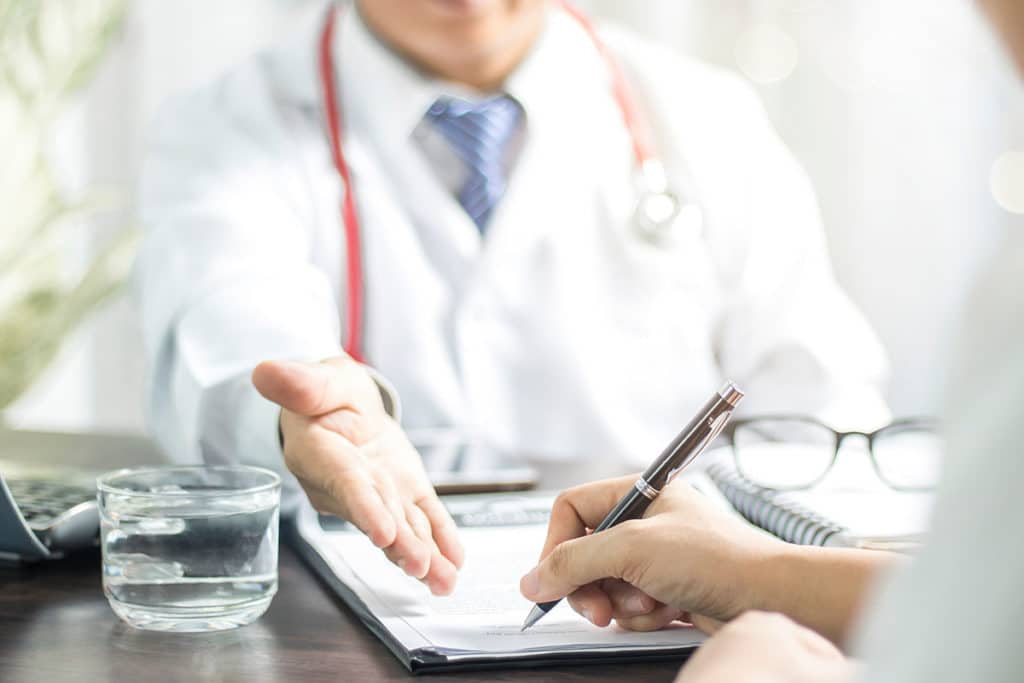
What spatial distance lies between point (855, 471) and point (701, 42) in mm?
1186

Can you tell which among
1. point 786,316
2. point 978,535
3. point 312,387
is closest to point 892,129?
point 786,316

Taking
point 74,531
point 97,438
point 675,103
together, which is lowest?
point 97,438

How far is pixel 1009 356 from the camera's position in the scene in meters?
0.35

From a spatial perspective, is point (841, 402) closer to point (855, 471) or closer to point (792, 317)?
point (792, 317)

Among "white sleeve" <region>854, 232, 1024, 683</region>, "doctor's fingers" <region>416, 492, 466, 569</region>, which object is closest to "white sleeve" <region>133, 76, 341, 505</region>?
"doctor's fingers" <region>416, 492, 466, 569</region>

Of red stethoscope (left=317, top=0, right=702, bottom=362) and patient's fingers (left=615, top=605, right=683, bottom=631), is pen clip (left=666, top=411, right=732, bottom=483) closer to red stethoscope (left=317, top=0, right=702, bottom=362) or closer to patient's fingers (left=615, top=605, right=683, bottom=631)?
patient's fingers (left=615, top=605, right=683, bottom=631)

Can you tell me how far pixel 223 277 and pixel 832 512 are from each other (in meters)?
0.59

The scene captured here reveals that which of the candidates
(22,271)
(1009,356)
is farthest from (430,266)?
(1009,356)

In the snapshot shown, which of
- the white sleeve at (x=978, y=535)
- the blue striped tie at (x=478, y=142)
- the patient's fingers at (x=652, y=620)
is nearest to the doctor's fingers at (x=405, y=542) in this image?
the patient's fingers at (x=652, y=620)

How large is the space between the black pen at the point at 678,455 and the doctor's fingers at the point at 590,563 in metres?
0.03

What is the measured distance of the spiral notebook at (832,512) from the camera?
26.7 inches

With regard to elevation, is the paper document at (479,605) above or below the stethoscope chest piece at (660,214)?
below

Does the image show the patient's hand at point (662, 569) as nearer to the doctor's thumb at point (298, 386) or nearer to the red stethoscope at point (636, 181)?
the doctor's thumb at point (298, 386)

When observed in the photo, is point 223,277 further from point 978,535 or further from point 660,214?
point 978,535
